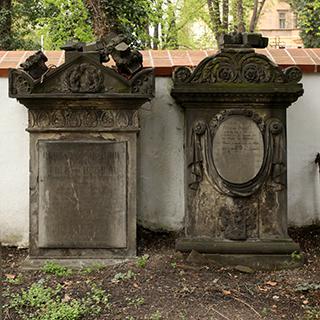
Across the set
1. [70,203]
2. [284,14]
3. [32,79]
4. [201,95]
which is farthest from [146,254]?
[284,14]

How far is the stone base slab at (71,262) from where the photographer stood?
5.18 meters

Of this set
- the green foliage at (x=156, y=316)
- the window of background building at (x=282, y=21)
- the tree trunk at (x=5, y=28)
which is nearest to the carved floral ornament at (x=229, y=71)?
the green foliage at (x=156, y=316)

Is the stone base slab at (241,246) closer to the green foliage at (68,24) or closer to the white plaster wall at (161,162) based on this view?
the white plaster wall at (161,162)

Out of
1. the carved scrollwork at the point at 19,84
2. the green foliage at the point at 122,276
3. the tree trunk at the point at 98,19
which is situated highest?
the tree trunk at the point at 98,19

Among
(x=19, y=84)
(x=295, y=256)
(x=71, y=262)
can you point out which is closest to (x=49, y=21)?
(x=19, y=84)

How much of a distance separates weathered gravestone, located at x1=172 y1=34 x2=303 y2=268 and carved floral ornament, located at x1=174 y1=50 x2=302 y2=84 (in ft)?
0.03

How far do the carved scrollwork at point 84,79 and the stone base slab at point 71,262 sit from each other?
1708 mm

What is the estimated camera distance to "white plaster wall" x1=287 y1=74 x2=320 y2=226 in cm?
635

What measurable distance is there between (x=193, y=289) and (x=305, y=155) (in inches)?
107

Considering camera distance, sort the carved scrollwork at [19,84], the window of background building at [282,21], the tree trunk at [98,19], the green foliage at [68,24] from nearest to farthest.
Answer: the carved scrollwork at [19,84] → the tree trunk at [98,19] → the green foliage at [68,24] → the window of background building at [282,21]

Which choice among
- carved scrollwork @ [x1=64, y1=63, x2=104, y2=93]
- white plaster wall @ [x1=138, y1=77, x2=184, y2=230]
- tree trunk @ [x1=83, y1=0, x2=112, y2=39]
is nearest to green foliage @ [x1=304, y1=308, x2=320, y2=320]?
white plaster wall @ [x1=138, y1=77, x2=184, y2=230]

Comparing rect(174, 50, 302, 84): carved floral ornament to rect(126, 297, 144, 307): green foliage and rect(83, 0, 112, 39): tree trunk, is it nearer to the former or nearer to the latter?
rect(126, 297, 144, 307): green foliage

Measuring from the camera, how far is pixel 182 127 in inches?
245

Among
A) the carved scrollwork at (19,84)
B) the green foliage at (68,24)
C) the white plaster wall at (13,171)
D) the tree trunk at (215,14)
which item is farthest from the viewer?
the tree trunk at (215,14)
